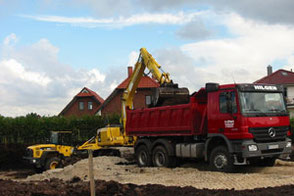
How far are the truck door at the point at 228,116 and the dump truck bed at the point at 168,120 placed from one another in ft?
3.41

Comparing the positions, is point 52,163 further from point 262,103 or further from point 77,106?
point 77,106

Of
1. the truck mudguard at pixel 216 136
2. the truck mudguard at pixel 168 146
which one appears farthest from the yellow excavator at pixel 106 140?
the truck mudguard at pixel 216 136

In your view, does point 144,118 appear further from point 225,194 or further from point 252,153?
point 225,194

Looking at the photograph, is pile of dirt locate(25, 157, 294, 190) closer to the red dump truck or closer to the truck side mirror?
the red dump truck

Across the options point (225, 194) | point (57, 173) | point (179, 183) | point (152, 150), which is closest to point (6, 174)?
point (57, 173)

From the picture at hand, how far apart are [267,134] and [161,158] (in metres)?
4.49

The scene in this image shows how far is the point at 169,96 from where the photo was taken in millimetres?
15758

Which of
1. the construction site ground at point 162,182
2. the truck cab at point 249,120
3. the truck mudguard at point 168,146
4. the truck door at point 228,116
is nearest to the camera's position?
the construction site ground at point 162,182

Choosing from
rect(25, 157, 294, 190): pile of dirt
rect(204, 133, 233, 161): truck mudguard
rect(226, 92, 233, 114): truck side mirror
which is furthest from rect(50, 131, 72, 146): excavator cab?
rect(226, 92, 233, 114): truck side mirror


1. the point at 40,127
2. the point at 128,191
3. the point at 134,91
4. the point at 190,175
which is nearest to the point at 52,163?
the point at 134,91

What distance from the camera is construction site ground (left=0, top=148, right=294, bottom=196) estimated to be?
8564 millimetres

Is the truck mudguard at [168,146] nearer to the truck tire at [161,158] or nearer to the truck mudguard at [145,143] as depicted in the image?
the truck tire at [161,158]

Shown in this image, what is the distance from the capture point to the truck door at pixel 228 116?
12000mm

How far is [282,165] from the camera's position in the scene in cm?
1431
